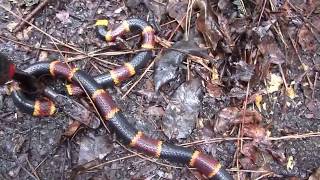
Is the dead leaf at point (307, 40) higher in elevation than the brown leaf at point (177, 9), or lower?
lower

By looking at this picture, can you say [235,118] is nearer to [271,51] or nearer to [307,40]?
[271,51]

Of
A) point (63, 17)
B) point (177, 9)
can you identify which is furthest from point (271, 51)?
point (63, 17)

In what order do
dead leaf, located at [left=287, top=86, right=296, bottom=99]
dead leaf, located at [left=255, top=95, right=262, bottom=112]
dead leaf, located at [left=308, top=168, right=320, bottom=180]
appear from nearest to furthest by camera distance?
dead leaf, located at [left=308, top=168, right=320, bottom=180] → dead leaf, located at [left=255, top=95, right=262, bottom=112] → dead leaf, located at [left=287, top=86, right=296, bottom=99]

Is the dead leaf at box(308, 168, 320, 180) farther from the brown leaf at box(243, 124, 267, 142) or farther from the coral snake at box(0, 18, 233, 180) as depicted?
the coral snake at box(0, 18, 233, 180)

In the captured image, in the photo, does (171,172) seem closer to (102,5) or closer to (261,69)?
(261,69)

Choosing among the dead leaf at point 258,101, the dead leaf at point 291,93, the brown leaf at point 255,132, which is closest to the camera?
the brown leaf at point 255,132

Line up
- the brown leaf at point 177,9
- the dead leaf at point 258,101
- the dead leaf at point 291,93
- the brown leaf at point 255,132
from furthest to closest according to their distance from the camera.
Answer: the brown leaf at point 177,9 < the dead leaf at point 291,93 < the dead leaf at point 258,101 < the brown leaf at point 255,132

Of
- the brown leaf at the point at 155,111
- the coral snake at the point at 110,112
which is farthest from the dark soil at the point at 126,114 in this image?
the coral snake at the point at 110,112

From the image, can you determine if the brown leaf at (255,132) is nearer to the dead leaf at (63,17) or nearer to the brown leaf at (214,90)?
the brown leaf at (214,90)

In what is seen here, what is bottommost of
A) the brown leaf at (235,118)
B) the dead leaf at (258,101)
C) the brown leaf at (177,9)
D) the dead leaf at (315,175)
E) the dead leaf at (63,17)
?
the dead leaf at (315,175)

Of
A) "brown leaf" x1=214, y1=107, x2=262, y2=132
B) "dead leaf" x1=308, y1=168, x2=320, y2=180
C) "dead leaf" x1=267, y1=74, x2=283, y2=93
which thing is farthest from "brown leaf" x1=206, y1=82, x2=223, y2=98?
"dead leaf" x1=308, y1=168, x2=320, y2=180
